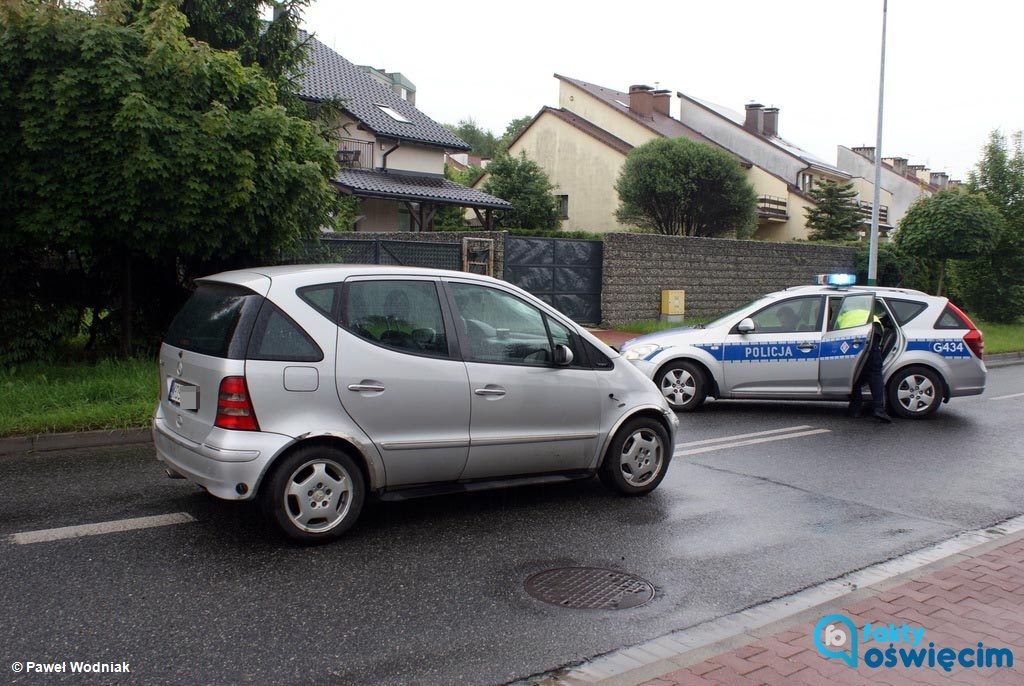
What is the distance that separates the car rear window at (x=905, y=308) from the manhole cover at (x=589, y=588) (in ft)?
23.9

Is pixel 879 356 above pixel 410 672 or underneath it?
above

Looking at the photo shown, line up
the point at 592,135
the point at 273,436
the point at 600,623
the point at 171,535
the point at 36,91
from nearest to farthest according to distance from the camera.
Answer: the point at 600,623 → the point at 273,436 → the point at 171,535 → the point at 36,91 → the point at 592,135

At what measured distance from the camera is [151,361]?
10.5m

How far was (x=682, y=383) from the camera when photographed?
34.3ft

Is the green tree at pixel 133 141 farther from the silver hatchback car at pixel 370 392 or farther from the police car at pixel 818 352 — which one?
the police car at pixel 818 352

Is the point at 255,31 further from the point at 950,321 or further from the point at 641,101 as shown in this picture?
the point at 641,101

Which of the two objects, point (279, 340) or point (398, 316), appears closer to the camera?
point (279, 340)

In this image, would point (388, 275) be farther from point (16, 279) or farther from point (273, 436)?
point (16, 279)

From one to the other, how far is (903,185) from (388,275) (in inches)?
2245

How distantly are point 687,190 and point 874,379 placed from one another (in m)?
20.7

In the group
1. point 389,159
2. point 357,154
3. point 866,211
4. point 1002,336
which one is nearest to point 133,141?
point 357,154

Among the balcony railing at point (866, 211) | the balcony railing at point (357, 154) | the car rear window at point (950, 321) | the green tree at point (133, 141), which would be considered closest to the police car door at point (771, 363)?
the car rear window at point (950, 321)

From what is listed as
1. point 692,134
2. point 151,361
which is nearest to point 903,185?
point 692,134

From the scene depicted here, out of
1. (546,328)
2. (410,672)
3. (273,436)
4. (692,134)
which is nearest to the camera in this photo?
(410,672)
